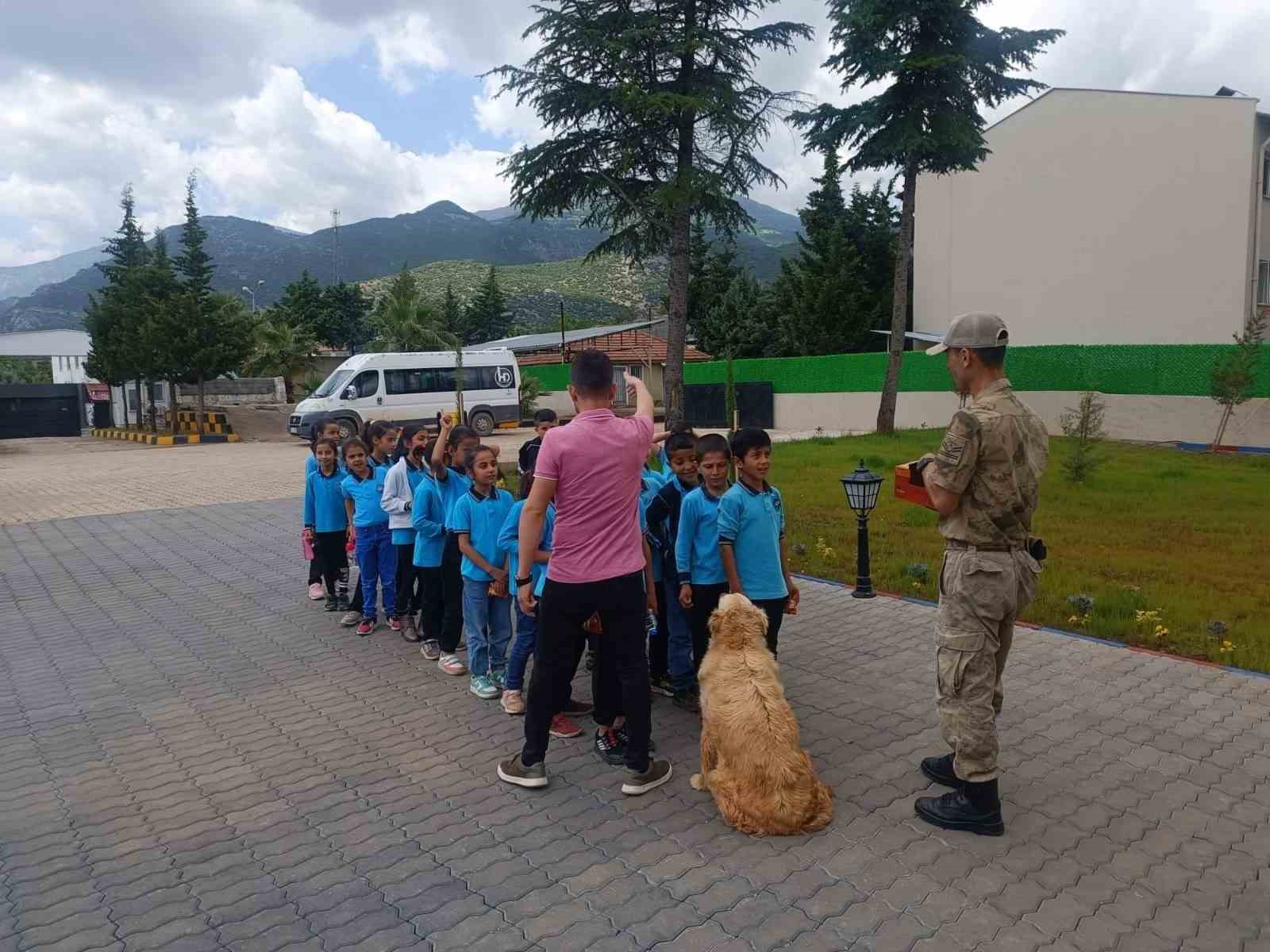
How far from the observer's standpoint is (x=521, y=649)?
16.6ft

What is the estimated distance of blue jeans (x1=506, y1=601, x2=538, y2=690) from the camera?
4996 mm

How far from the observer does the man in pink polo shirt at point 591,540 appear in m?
3.83

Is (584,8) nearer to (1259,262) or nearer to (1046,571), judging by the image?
(1046,571)

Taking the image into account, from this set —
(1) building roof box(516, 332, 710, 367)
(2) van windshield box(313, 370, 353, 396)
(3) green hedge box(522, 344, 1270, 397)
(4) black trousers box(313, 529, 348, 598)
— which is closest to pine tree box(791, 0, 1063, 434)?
(3) green hedge box(522, 344, 1270, 397)

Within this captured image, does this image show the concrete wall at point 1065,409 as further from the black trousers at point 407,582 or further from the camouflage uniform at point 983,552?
the camouflage uniform at point 983,552

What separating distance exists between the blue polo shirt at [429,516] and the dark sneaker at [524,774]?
194 centimetres

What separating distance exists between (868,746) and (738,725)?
125cm

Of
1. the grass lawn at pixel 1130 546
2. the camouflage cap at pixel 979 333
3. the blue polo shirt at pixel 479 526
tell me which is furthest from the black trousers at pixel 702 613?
the grass lawn at pixel 1130 546

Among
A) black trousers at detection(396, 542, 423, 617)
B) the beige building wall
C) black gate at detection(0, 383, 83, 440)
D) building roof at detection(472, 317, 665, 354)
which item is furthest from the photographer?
building roof at detection(472, 317, 665, 354)

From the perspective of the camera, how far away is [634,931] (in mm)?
3076

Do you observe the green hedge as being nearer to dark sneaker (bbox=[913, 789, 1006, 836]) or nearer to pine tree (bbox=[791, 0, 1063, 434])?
pine tree (bbox=[791, 0, 1063, 434])

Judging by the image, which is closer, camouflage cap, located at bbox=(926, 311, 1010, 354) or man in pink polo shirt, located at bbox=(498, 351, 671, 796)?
camouflage cap, located at bbox=(926, 311, 1010, 354)

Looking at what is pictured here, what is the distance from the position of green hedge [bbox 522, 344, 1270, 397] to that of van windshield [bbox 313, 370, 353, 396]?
42.4ft

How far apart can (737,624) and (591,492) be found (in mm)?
883
